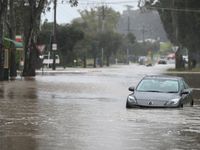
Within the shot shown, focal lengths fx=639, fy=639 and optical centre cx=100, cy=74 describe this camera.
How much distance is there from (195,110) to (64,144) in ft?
31.6

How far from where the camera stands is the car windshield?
22.3 meters

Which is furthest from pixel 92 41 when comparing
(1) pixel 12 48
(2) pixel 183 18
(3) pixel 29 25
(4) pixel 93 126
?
(4) pixel 93 126

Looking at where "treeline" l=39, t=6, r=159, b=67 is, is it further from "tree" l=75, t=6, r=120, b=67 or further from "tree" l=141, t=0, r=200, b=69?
"tree" l=141, t=0, r=200, b=69

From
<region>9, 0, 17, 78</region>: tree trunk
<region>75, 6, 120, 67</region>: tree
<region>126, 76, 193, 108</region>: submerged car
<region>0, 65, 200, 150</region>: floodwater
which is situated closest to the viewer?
<region>0, 65, 200, 150</region>: floodwater

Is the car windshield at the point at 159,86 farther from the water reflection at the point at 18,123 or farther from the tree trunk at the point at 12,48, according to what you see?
the tree trunk at the point at 12,48

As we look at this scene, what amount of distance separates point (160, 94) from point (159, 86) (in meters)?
0.93

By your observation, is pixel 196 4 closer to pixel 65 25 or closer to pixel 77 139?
pixel 65 25

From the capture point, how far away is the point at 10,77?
1858 inches

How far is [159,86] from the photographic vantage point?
2269 centimetres

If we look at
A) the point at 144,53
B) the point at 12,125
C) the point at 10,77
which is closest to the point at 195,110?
the point at 12,125

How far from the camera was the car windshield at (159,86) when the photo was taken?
22.3 meters

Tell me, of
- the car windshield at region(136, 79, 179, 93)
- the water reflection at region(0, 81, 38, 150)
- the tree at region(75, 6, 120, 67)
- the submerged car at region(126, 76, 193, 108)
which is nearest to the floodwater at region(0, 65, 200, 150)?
the water reflection at region(0, 81, 38, 150)

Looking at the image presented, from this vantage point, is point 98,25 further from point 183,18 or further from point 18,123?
point 18,123

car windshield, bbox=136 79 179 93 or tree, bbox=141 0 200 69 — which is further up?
tree, bbox=141 0 200 69
